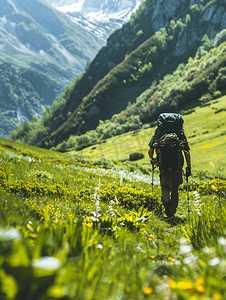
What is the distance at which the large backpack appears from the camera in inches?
221

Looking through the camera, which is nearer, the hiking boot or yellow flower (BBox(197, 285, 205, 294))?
yellow flower (BBox(197, 285, 205, 294))

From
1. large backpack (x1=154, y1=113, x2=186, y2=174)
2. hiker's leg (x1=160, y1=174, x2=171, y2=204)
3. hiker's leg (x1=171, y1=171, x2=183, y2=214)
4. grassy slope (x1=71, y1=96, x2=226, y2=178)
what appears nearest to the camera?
large backpack (x1=154, y1=113, x2=186, y2=174)

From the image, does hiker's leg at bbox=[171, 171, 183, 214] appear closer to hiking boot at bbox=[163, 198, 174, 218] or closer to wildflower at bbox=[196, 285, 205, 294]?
hiking boot at bbox=[163, 198, 174, 218]

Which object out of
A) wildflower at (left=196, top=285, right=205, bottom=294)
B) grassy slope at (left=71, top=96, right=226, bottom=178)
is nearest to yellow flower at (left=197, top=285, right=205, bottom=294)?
wildflower at (left=196, top=285, right=205, bottom=294)

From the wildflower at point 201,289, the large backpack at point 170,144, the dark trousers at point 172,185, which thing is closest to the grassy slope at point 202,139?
the dark trousers at point 172,185

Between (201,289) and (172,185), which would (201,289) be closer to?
(201,289)

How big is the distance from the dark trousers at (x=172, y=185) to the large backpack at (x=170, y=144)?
277 mm

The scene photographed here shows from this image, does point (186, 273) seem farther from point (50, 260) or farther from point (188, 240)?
point (50, 260)

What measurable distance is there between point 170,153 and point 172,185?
0.99m

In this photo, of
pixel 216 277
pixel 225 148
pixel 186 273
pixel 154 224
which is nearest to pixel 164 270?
pixel 186 273

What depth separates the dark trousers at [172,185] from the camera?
6035mm

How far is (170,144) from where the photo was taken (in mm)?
5613

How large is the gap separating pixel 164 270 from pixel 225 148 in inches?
1890

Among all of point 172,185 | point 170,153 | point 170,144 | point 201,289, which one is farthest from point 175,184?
point 201,289
